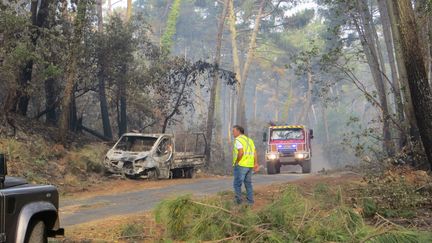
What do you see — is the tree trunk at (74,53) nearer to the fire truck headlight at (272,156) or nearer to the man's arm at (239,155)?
the fire truck headlight at (272,156)

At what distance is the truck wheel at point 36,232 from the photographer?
5488 mm

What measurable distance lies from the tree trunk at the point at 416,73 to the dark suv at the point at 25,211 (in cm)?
769

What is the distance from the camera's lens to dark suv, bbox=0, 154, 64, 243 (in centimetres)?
493

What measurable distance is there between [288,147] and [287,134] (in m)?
0.69

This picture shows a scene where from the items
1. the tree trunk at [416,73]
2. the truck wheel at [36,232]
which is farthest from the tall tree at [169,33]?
the truck wheel at [36,232]

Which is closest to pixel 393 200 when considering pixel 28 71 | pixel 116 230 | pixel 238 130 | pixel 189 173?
pixel 238 130

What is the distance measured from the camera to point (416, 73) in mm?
10805

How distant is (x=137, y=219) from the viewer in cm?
1009

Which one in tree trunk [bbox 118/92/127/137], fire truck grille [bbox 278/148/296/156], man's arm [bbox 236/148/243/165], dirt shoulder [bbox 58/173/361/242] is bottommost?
dirt shoulder [bbox 58/173/361/242]

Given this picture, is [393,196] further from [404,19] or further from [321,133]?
[321,133]

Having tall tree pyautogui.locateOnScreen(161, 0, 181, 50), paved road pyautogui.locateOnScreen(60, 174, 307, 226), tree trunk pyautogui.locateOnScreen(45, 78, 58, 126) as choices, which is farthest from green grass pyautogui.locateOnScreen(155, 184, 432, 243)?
tall tree pyautogui.locateOnScreen(161, 0, 181, 50)

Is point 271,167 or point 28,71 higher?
point 28,71

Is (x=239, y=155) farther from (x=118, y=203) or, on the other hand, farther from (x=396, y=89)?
(x=396, y=89)

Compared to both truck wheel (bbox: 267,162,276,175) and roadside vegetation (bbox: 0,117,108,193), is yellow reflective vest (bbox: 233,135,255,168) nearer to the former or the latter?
roadside vegetation (bbox: 0,117,108,193)
